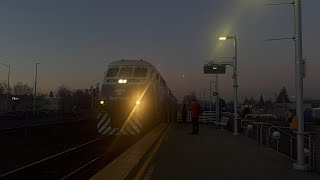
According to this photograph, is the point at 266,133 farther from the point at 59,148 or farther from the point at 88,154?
the point at 59,148

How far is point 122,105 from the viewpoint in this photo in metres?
22.9

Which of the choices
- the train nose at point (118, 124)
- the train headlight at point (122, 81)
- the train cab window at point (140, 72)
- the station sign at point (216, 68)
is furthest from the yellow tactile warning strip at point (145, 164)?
the station sign at point (216, 68)

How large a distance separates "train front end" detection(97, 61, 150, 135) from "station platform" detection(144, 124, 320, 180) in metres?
6.10

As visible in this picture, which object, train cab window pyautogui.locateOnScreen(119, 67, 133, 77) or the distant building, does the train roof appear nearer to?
train cab window pyautogui.locateOnScreen(119, 67, 133, 77)

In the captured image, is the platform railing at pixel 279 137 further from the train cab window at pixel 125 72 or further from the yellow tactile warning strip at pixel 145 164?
the train cab window at pixel 125 72

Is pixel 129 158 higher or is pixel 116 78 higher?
pixel 116 78

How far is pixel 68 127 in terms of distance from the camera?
109 ft

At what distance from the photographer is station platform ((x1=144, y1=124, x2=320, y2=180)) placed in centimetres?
1056

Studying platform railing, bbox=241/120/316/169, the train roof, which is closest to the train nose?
the train roof

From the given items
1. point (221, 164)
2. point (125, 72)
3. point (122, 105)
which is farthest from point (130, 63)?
point (221, 164)

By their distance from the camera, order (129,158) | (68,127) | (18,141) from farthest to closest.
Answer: (68,127) → (18,141) → (129,158)

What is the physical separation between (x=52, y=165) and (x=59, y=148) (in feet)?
22.1

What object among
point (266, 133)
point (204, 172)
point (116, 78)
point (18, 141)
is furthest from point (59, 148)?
point (204, 172)

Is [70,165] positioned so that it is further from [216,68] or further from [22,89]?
[22,89]
